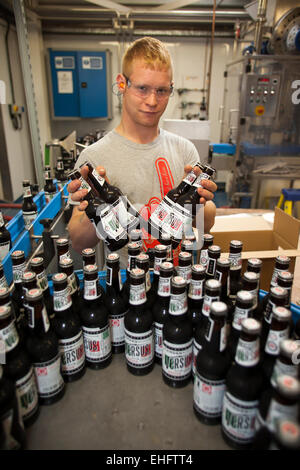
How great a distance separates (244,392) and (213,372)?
74mm

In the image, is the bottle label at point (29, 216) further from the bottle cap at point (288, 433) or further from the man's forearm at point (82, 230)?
the bottle cap at point (288, 433)

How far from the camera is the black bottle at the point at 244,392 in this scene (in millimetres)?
585

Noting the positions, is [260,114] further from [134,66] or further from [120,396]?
[120,396]

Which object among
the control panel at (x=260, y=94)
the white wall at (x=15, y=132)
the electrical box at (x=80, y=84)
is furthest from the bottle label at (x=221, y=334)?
the electrical box at (x=80, y=84)

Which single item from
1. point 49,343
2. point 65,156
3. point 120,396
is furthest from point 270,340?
point 65,156

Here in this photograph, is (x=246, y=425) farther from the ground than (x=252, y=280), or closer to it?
closer to it

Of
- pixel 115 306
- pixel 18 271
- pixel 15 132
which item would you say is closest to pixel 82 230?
pixel 18 271

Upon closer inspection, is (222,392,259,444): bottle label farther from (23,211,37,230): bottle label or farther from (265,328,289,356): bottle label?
(23,211,37,230): bottle label

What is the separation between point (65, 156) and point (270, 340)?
2.54 metres

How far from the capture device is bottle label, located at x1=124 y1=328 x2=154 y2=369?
77 centimetres

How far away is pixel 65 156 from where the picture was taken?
2787mm

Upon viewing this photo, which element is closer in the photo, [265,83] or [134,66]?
[134,66]

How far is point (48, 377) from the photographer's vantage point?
69 cm

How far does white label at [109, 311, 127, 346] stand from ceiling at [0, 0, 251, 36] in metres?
2.94
